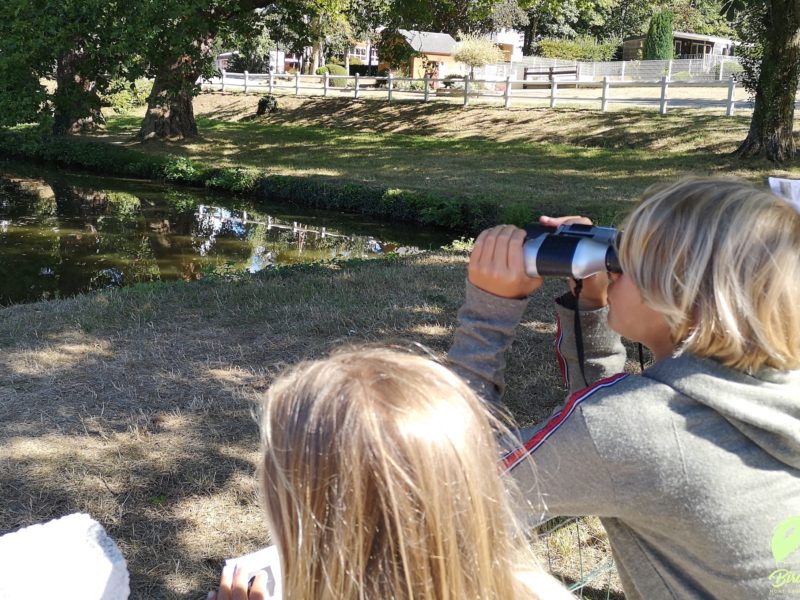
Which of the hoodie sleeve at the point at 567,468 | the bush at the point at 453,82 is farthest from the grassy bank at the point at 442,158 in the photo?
the hoodie sleeve at the point at 567,468

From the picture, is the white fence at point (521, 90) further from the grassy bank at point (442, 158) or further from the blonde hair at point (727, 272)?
the blonde hair at point (727, 272)

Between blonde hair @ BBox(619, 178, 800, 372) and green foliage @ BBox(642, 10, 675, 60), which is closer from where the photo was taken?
blonde hair @ BBox(619, 178, 800, 372)

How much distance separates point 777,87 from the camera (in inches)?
574

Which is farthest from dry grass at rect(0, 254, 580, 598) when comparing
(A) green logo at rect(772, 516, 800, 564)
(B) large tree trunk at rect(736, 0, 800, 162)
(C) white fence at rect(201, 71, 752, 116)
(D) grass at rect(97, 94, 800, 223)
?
(C) white fence at rect(201, 71, 752, 116)

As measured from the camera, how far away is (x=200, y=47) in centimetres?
2106

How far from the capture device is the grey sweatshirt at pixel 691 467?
1.37 m

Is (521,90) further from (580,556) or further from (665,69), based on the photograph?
(580,556)

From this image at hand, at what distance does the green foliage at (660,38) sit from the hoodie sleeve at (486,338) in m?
41.8

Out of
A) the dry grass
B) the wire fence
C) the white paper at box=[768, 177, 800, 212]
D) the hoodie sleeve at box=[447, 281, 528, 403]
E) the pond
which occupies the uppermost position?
the white paper at box=[768, 177, 800, 212]

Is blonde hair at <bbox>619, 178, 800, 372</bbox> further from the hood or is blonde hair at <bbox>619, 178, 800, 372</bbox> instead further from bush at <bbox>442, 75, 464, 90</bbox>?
bush at <bbox>442, 75, 464, 90</bbox>

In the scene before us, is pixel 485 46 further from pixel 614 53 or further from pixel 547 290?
pixel 547 290

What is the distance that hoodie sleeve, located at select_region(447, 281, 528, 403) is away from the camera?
5.60ft

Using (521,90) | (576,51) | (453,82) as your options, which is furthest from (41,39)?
(576,51)

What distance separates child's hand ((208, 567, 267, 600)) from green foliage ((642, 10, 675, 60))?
4216cm
